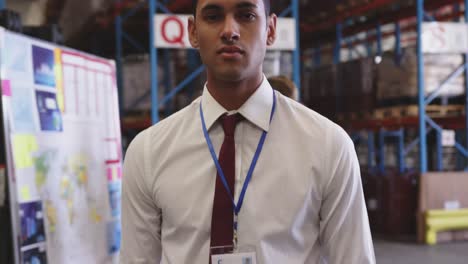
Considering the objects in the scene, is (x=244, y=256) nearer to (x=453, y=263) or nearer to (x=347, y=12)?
(x=453, y=263)

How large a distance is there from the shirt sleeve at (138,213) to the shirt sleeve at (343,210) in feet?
1.83

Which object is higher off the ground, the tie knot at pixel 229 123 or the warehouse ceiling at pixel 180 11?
the warehouse ceiling at pixel 180 11

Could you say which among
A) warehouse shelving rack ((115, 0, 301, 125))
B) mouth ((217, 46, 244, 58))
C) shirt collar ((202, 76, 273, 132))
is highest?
warehouse shelving rack ((115, 0, 301, 125))

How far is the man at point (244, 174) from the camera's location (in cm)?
168

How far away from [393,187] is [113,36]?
7.04m

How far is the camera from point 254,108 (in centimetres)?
179

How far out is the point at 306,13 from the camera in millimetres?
12102

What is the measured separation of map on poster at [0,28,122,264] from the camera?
2.84 meters

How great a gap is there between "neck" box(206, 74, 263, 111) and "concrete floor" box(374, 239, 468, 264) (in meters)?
5.77

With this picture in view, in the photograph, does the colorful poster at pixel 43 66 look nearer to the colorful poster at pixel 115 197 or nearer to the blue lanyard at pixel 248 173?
the colorful poster at pixel 115 197

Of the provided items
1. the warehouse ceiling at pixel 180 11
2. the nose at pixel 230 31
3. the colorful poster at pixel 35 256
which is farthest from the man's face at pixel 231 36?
the warehouse ceiling at pixel 180 11

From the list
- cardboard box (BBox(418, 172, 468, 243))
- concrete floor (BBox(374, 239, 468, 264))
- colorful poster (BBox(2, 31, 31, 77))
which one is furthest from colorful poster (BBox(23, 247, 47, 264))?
cardboard box (BBox(418, 172, 468, 243))

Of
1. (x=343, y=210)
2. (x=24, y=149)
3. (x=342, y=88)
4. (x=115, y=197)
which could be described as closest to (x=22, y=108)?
(x=24, y=149)

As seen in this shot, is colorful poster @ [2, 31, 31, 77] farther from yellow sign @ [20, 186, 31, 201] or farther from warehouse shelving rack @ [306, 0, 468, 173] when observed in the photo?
warehouse shelving rack @ [306, 0, 468, 173]
